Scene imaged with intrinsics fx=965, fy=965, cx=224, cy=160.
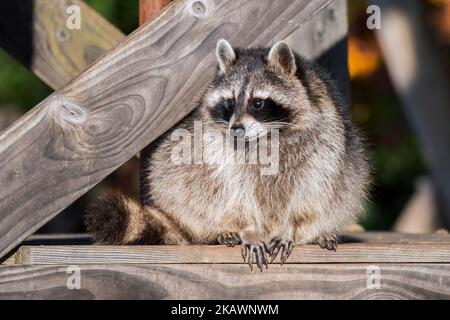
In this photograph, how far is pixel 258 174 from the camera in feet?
18.7

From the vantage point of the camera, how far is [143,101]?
192 inches

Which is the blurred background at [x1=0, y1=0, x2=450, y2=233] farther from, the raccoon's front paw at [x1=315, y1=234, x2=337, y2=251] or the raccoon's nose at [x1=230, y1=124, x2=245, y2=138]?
the raccoon's nose at [x1=230, y1=124, x2=245, y2=138]

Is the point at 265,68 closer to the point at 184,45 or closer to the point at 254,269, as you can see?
the point at 184,45

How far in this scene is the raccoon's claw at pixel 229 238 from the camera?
216 inches

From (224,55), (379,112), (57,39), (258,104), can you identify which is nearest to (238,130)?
(258,104)

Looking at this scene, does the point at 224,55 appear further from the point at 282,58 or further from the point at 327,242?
the point at 327,242

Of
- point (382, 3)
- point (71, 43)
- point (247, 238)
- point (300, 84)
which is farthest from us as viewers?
point (382, 3)

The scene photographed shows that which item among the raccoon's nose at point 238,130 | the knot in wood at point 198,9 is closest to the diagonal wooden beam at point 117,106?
the knot in wood at point 198,9

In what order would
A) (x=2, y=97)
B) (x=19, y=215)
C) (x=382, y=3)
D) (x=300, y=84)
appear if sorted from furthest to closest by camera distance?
(x=2, y=97)
(x=382, y=3)
(x=300, y=84)
(x=19, y=215)

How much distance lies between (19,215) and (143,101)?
836 mm

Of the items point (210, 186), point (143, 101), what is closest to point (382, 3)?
point (210, 186)

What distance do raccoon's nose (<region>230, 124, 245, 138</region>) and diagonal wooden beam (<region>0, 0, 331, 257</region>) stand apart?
41cm

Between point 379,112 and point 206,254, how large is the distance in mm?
8574

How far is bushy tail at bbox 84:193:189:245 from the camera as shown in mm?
5379
